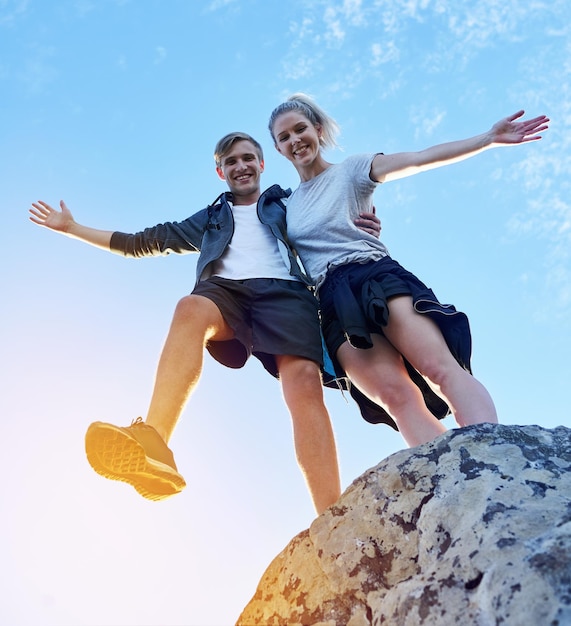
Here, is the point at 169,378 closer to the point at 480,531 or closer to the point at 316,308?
the point at 316,308

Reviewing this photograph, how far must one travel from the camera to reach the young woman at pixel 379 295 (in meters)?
3.48

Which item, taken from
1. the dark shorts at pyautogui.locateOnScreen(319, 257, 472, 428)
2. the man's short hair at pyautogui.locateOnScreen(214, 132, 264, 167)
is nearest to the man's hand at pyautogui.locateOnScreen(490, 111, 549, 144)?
the dark shorts at pyautogui.locateOnScreen(319, 257, 472, 428)

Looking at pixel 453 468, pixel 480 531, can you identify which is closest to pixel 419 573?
pixel 480 531

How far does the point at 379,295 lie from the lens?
148 inches

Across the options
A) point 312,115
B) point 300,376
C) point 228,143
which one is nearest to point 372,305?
point 300,376

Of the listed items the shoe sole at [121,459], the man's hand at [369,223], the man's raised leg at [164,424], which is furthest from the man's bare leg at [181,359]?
the man's hand at [369,223]

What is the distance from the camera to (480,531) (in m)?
1.88

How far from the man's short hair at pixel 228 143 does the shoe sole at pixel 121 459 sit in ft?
9.34

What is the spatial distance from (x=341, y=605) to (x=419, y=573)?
312 mm

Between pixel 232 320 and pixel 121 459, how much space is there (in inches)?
51.9

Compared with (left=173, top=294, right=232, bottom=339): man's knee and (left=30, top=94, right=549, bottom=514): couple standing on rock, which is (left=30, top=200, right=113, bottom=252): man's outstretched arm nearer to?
(left=30, top=94, right=549, bottom=514): couple standing on rock

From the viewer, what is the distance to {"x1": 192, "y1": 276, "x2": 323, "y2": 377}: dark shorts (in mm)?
4078

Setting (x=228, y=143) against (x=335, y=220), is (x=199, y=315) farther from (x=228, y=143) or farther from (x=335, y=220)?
(x=228, y=143)

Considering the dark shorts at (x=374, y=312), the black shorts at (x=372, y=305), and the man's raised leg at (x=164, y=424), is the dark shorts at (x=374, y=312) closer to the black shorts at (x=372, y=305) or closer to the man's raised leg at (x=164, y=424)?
the black shorts at (x=372, y=305)
